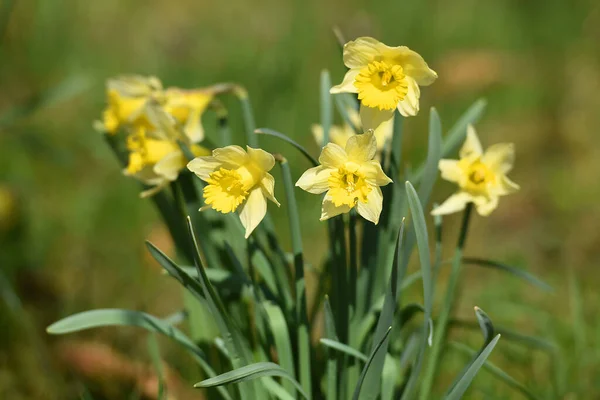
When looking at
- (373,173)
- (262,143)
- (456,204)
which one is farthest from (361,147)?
(262,143)

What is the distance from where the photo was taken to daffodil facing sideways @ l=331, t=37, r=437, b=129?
92cm

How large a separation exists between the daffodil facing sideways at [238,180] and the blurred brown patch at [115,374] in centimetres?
81

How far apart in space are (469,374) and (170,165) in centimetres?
60

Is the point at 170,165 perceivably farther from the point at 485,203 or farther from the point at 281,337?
the point at 485,203

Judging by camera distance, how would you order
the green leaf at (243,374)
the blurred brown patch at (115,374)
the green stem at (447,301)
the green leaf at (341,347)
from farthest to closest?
the blurred brown patch at (115,374)
the green stem at (447,301)
the green leaf at (341,347)
the green leaf at (243,374)

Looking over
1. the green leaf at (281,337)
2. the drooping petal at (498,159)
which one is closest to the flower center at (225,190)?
the green leaf at (281,337)

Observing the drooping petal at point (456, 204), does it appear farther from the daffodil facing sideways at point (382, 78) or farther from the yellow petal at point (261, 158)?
the yellow petal at point (261, 158)

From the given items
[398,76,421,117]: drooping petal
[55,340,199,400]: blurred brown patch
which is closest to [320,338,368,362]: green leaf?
[398,76,421,117]: drooping petal

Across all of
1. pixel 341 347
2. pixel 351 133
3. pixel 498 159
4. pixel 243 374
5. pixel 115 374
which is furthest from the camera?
pixel 115 374

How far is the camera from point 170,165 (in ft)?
3.60

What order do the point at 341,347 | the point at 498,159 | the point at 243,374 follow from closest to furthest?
the point at 243,374 → the point at 341,347 → the point at 498,159

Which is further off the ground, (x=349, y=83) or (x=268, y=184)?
(x=349, y=83)

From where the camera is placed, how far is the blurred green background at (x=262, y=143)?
1696 millimetres

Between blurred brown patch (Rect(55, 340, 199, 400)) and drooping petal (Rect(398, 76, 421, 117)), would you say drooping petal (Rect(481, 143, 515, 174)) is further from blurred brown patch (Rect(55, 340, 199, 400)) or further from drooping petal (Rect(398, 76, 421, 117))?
blurred brown patch (Rect(55, 340, 199, 400))
